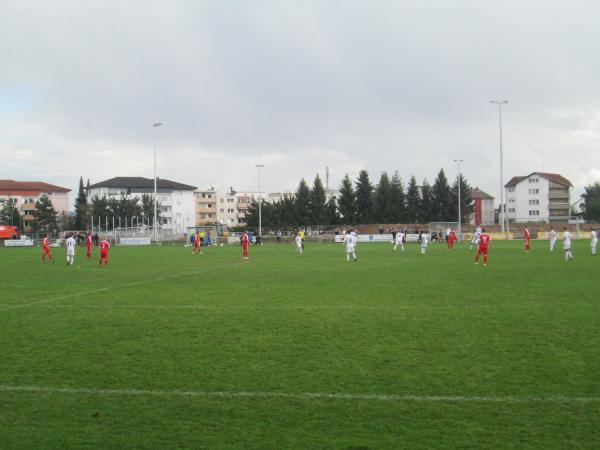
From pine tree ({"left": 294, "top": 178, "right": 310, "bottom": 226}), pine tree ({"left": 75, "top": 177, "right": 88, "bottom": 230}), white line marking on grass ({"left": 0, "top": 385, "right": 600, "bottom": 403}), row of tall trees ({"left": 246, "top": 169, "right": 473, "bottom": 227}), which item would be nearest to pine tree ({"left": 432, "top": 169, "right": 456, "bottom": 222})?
row of tall trees ({"left": 246, "top": 169, "right": 473, "bottom": 227})

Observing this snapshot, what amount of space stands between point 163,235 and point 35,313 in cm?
6496

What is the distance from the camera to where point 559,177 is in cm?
12975

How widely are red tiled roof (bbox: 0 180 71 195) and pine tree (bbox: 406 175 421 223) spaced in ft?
270

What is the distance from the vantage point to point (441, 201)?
10212 centimetres

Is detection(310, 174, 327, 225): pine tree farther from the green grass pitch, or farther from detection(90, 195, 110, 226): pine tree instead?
the green grass pitch

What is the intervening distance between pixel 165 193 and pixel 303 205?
38.0m

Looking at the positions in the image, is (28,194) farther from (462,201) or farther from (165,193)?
(462,201)

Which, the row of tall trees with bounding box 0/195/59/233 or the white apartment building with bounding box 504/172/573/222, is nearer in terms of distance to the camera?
the row of tall trees with bounding box 0/195/59/233

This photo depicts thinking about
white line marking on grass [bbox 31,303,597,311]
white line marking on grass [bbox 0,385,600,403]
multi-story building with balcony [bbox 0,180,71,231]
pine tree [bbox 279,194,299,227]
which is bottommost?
white line marking on grass [bbox 0,385,600,403]

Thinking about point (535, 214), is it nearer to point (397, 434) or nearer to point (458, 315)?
point (458, 315)

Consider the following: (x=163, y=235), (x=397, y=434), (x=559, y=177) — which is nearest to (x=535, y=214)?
(x=559, y=177)

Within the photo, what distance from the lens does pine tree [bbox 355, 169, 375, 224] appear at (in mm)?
103919

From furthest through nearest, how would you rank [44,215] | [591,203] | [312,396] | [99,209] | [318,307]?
[591,203], [44,215], [99,209], [318,307], [312,396]

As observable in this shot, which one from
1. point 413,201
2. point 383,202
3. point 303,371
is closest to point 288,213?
point 383,202
